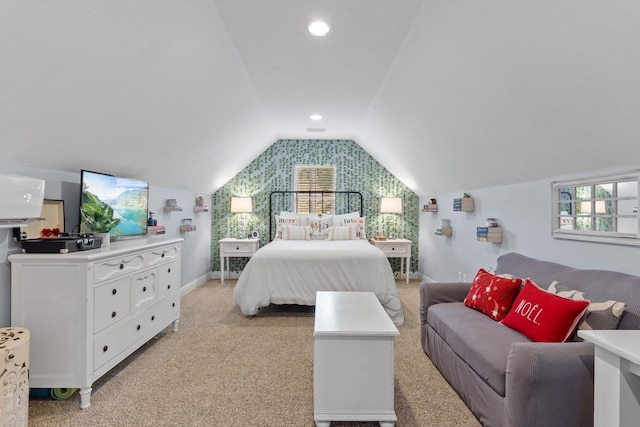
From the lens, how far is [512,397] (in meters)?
1.46

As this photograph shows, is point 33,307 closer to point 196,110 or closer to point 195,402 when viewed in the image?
point 195,402

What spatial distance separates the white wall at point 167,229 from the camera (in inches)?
80.9

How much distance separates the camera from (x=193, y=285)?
5.02 metres

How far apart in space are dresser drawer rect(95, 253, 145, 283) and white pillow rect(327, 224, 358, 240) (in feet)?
9.36

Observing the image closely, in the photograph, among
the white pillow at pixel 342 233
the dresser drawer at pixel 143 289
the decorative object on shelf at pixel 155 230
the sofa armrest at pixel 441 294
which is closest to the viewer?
the dresser drawer at pixel 143 289

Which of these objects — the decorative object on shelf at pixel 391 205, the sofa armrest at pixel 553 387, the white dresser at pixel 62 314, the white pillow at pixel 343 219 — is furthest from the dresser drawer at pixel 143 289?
the decorative object on shelf at pixel 391 205

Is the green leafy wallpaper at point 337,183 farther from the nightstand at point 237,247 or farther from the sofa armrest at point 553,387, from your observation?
the sofa armrest at point 553,387

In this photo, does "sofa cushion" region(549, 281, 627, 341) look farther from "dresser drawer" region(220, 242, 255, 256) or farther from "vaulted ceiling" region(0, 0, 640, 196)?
"dresser drawer" region(220, 242, 255, 256)

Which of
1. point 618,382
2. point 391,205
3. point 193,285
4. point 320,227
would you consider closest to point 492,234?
point 618,382

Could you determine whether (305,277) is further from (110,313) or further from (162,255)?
(110,313)

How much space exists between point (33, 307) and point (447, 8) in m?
3.18

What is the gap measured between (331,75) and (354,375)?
2.73 m

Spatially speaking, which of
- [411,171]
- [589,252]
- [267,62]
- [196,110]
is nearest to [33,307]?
[196,110]

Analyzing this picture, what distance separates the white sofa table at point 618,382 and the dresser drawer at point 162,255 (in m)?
2.97
